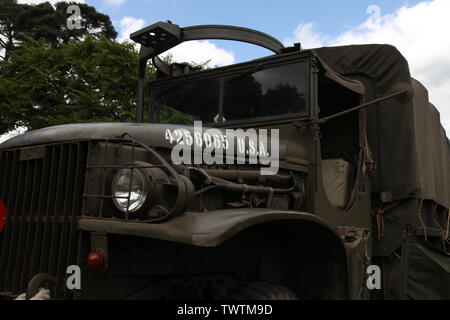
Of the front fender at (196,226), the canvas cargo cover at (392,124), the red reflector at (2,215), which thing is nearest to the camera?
the front fender at (196,226)

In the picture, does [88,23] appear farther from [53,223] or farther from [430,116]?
[53,223]

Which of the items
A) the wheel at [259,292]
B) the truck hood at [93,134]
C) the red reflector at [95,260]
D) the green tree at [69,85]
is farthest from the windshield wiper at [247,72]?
the green tree at [69,85]

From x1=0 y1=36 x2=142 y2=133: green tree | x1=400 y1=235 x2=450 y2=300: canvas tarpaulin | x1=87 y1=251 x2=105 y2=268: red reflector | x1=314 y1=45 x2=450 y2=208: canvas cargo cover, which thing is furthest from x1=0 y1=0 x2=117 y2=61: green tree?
x1=87 y1=251 x2=105 y2=268: red reflector

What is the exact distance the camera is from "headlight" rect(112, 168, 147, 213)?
8.23 feet

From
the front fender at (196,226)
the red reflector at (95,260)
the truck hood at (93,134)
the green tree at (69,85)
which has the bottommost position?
the red reflector at (95,260)

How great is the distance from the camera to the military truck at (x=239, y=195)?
8.42 ft

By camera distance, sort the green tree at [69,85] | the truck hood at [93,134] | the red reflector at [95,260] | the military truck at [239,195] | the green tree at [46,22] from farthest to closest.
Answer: the green tree at [46,22], the green tree at [69,85], the truck hood at [93,134], the military truck at [239,195], the red reflector at [95,260]

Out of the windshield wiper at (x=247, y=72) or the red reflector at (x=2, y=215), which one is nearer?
the red reflector at (x=2, y=215)

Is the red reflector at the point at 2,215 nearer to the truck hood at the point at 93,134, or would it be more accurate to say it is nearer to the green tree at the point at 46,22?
the truck hood at the point at 93,134

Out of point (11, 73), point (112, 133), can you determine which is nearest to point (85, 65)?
point (11, 73)

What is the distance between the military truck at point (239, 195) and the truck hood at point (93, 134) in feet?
0.04

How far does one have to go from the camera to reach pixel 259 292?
2686 millimetres

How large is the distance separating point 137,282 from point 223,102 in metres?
1.99

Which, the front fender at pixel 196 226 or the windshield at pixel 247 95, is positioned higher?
the windshield at pixel 247 95
